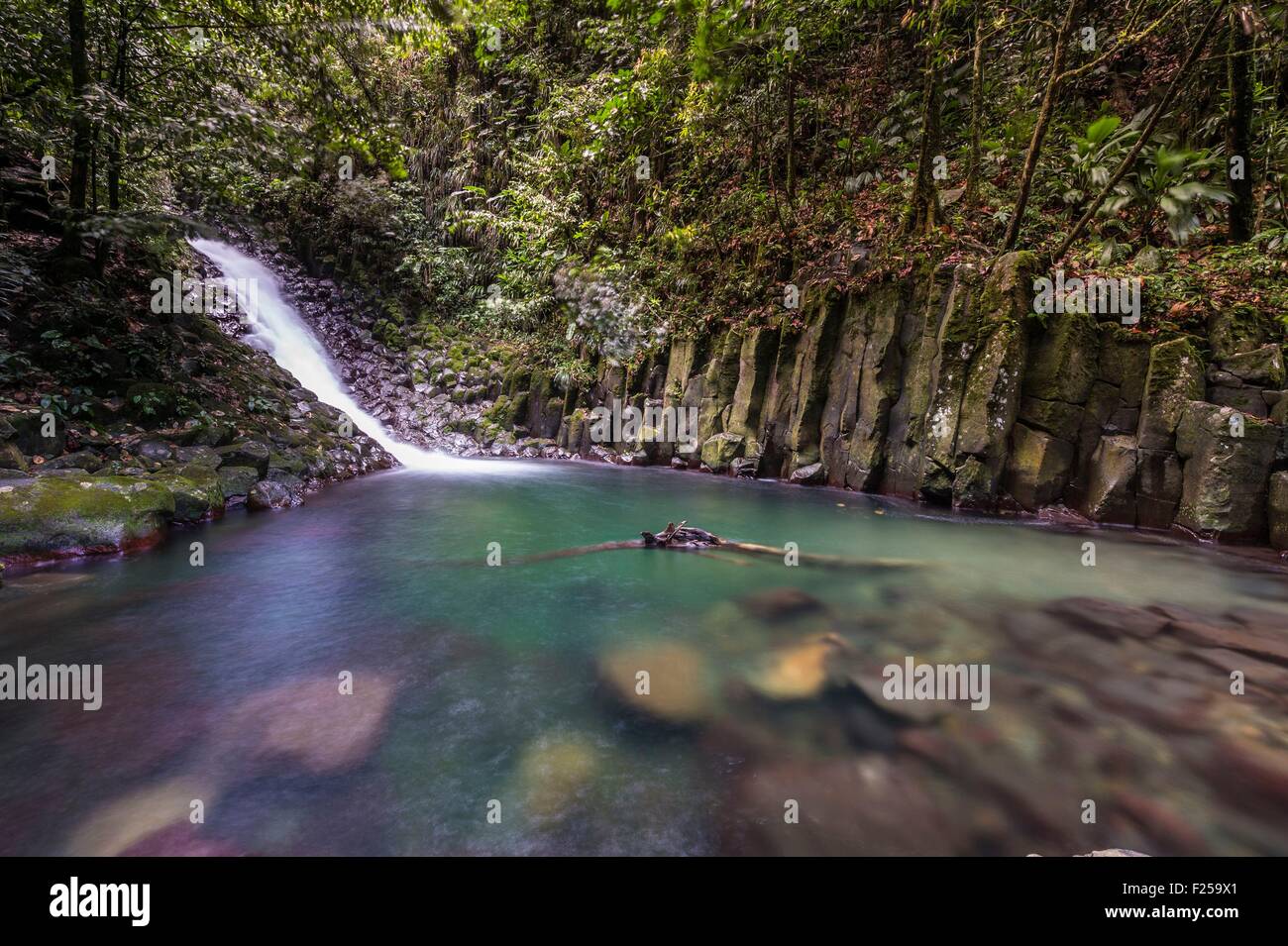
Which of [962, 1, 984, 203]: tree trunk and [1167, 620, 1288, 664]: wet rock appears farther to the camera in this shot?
[962, 1, 984, 203]: tree trunk

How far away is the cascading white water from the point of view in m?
13.8

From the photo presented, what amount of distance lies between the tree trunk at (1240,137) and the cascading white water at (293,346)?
13213 mm

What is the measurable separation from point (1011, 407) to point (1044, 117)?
4.04 metres

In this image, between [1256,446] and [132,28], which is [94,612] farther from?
[1256,446]

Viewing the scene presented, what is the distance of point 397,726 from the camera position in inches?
125

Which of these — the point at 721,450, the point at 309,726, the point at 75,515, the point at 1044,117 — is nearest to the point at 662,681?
the point at 309,726

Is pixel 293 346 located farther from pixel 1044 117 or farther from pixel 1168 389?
pixel 1168 389

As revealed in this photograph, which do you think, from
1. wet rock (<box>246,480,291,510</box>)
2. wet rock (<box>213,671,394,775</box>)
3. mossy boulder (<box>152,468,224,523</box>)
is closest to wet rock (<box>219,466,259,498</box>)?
wet rock (<box>246,480,291,510</box>)

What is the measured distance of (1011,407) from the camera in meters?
7.79

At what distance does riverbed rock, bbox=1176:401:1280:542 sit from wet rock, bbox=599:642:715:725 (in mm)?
7056

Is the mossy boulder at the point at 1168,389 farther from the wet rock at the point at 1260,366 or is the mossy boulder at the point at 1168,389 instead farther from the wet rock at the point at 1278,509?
the wet rock at the point at 1278,509

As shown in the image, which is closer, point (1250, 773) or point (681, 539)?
point (1250, 773)

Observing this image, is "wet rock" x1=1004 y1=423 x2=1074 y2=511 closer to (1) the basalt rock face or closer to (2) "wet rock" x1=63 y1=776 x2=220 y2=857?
(1) the basalt rock face
